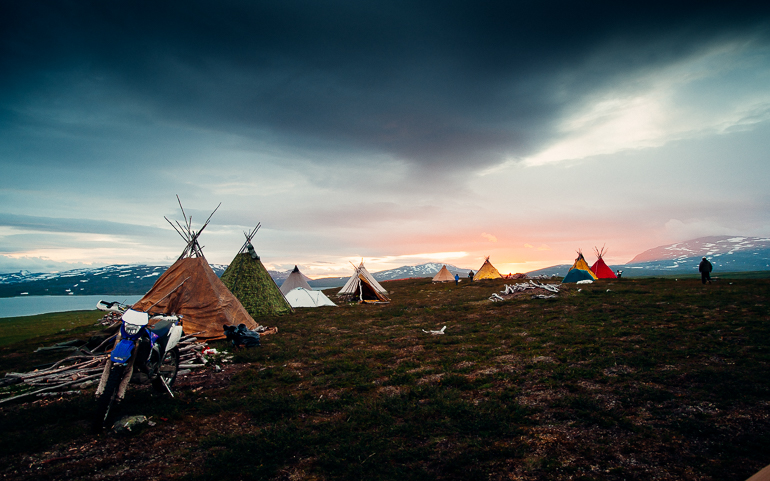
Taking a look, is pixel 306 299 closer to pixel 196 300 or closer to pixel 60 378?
pixel 196 300

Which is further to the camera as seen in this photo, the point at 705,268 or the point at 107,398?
the point at 705,268

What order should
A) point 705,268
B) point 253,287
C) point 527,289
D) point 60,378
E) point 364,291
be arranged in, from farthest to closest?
1. point 364,291
2. point 527,289
3. point 705,268
4. point 253,287
5. point 60,378

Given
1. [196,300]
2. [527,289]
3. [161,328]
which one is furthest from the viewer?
[527,289]

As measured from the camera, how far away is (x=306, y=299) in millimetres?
30266

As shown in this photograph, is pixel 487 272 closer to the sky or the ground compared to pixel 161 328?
closer to the sky

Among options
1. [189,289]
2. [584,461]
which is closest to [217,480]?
[584,461]

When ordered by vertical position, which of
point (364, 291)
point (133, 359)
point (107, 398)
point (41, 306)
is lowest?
point (41, 306)

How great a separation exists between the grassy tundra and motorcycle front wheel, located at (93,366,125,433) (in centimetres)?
28

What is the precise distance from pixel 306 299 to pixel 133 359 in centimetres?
2347

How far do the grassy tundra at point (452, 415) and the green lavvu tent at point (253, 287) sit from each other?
35.0 feet

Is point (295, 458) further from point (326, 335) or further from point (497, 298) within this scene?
point (497, 298)

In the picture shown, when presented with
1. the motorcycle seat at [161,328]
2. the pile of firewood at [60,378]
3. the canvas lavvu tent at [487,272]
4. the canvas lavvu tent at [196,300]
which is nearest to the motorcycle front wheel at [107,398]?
the motorcycle seat at [161,328]

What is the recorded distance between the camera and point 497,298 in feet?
82.3

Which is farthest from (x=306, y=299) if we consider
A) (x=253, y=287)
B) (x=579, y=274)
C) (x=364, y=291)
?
(x=579, y=274)
